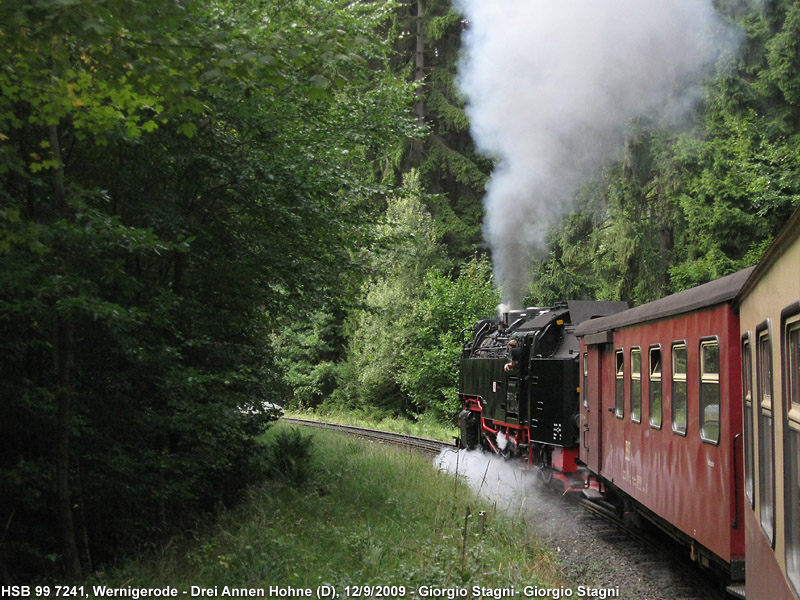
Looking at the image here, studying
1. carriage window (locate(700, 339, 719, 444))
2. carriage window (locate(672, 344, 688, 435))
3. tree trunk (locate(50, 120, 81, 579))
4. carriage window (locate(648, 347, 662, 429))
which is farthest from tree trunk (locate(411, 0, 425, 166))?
carriage window (locate(700, 339, 719, 444))

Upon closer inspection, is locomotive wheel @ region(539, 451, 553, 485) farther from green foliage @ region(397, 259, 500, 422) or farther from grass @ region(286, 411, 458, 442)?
green foliage @ region(397, 259, 500, 422)

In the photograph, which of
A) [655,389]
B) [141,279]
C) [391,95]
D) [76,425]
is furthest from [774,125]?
[76,425]

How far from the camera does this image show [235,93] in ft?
29.2

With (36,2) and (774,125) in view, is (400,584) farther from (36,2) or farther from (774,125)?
(774,125)

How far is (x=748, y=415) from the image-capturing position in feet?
14.9

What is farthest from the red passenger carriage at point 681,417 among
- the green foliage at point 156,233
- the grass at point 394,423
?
the grass at point 394,423

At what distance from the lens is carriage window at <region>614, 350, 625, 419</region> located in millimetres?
8695

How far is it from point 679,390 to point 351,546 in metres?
3.67

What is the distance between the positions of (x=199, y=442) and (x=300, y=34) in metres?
5.35

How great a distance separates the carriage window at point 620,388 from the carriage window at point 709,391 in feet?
8.91

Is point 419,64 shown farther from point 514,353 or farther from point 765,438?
point 765,438

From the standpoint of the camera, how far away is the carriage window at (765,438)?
3.65 m

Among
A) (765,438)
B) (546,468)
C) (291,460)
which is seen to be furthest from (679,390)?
(291,460)

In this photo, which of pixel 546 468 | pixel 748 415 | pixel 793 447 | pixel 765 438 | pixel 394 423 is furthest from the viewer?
pixel 394 423
